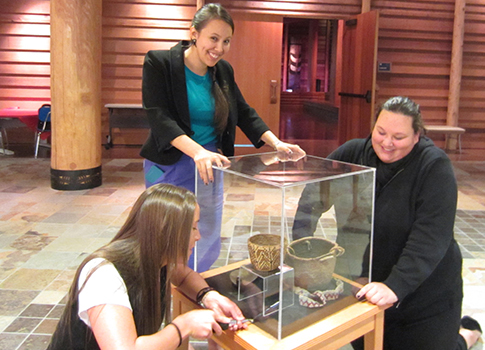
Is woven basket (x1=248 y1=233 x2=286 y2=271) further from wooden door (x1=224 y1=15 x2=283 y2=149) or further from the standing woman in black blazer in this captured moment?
wooden door (x1=224 y1=15 x2=283 y2=149)

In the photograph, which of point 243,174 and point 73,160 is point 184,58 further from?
point 73,160

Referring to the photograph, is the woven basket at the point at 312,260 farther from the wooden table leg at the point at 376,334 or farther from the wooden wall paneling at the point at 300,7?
the wooden wall paneling at the point at 300,7

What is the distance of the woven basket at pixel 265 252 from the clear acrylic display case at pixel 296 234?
22 mm

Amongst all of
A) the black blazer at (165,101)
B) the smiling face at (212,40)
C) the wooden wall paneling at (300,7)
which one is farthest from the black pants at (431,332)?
the wooden wall paneling at (300,7)

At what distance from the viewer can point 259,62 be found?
27.8 ft

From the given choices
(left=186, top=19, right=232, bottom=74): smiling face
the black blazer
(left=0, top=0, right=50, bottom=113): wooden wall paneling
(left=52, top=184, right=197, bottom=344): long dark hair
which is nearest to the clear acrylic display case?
(left=52, top=184, right=197, bottom=344): long dark hair

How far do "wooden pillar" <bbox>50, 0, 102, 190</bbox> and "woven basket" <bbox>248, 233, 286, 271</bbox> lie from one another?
4261 millimetres

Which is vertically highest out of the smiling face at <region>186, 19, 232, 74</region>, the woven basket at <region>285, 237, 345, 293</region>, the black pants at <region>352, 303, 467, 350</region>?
the smiling face at <region>186, 19, 232, 74</region>

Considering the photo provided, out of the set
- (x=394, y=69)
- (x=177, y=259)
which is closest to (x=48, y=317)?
(x=177, y=259)

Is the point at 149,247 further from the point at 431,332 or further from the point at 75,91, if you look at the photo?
the point at 75,91

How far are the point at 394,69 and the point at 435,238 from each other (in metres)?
7.22

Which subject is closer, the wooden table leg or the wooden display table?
the wooden display table

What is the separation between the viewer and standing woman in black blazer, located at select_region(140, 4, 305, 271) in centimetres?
204

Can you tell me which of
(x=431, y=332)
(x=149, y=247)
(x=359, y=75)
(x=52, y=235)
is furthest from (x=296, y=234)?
(x=359, y=75)
